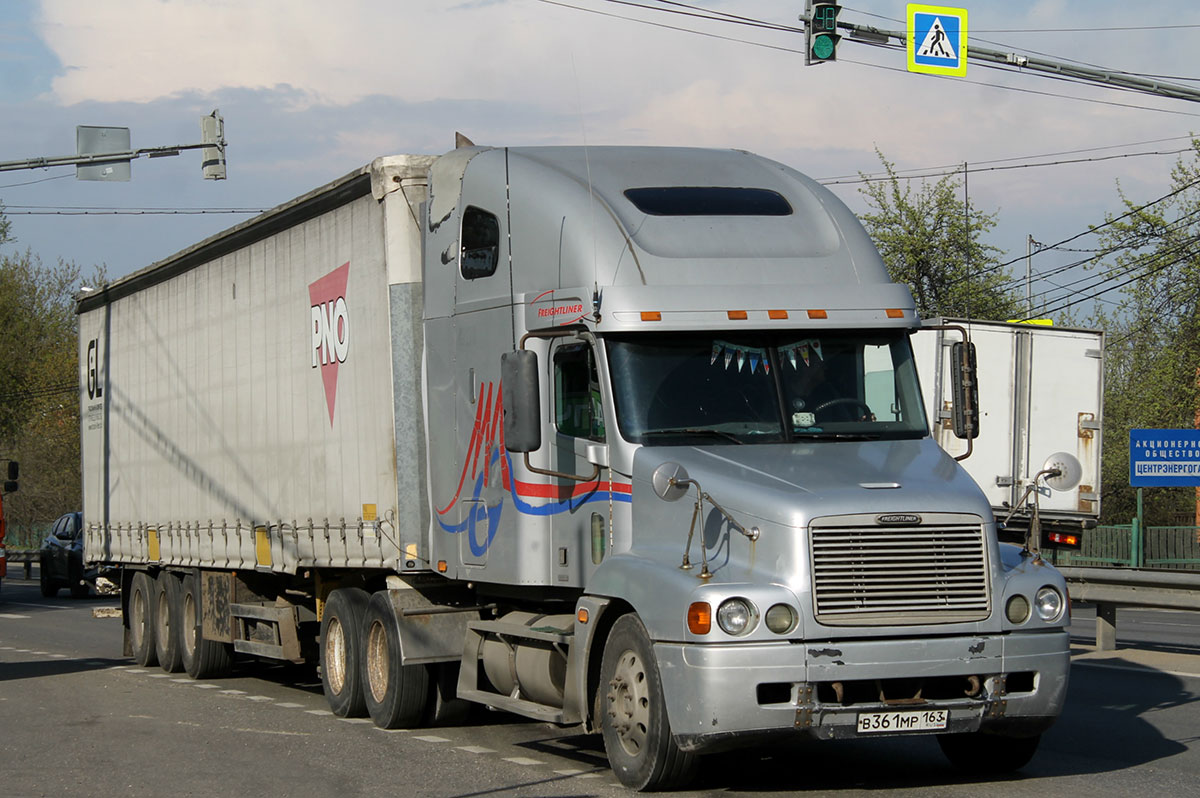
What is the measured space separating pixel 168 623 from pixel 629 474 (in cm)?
1024

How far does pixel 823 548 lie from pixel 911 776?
197 centimetres

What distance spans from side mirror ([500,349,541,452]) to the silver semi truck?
0.02 meters

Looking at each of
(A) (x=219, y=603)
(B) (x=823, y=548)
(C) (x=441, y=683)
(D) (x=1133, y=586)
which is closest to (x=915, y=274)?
(D) (x=1133, y=586)

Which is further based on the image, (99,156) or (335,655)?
(99,156)

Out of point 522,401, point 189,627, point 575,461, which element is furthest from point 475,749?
point 189,627

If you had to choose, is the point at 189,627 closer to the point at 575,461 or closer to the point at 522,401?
the point at 575,461

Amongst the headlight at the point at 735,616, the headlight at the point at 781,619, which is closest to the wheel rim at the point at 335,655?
the headlight at the point at 735,616

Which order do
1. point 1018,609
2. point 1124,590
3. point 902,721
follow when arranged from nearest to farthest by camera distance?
point 902,721 → point 1018,609 → point 1124,590

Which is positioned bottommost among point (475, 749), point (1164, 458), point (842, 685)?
point (475, 749)

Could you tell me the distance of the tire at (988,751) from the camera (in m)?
9.45

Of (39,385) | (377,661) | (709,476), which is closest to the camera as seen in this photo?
(709,476)

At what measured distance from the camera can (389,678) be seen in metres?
12.1

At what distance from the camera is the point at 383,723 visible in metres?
12.2

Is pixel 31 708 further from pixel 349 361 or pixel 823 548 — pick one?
pixel 823 548
